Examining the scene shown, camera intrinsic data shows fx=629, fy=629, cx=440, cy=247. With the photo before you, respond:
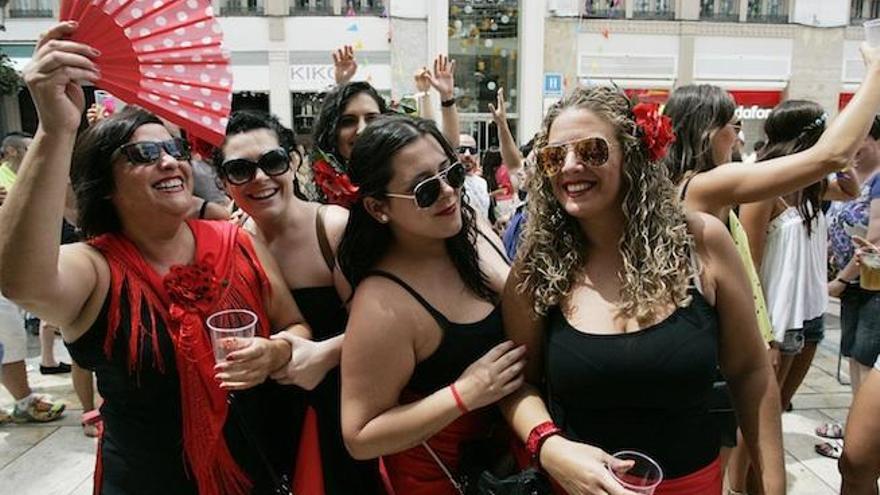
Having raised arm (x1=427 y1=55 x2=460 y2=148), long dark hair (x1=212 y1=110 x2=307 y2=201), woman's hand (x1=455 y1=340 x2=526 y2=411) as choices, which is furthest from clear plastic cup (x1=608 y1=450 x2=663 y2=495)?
raised arm (x1=427 y1=55 x2=460 y2=148)

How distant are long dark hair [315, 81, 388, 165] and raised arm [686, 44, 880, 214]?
147cm

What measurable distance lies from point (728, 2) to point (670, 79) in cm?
351

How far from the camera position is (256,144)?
7.14 ft

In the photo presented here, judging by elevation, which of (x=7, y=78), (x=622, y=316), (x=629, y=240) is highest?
(x=7, y=78)

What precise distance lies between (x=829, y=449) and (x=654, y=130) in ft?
10.6

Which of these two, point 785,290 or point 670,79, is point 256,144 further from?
point 670,79

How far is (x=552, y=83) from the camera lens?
2191cm

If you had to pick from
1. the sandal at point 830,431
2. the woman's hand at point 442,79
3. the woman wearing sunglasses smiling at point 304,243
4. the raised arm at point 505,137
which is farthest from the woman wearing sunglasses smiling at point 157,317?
the sandal at point 830,431

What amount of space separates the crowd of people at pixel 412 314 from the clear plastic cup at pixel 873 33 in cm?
4

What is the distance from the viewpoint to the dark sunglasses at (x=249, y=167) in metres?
2.14

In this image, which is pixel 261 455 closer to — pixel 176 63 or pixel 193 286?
pixel 193 286

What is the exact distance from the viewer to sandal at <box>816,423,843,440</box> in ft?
13.5

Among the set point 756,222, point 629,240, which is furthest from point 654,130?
point 756,222

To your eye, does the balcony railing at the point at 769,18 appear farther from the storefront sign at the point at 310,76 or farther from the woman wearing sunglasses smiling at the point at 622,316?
the woman wearing sunglasses smiling at the point at 622,316
